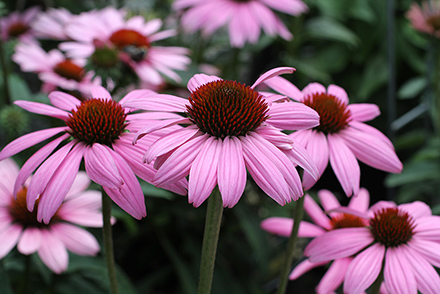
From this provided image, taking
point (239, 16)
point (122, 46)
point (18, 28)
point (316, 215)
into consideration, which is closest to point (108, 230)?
point (316, 215)

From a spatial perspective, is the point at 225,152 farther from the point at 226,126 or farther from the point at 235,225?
the point at 235,225

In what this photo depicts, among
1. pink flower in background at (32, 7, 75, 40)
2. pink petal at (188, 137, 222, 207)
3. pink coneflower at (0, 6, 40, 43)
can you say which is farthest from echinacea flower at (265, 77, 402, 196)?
pink coneflower at (0, 6, 40, 43)

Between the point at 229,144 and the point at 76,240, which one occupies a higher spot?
the point at 229,144

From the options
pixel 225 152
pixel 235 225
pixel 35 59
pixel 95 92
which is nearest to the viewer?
pixel 225 152

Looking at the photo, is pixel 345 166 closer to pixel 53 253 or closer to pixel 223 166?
pixel 223 166

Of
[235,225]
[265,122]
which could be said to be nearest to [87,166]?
[265,122]

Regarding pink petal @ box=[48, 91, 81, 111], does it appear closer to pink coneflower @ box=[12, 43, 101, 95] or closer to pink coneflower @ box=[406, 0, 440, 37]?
pink coneflower @ box=[12, 43, 101, 95]
